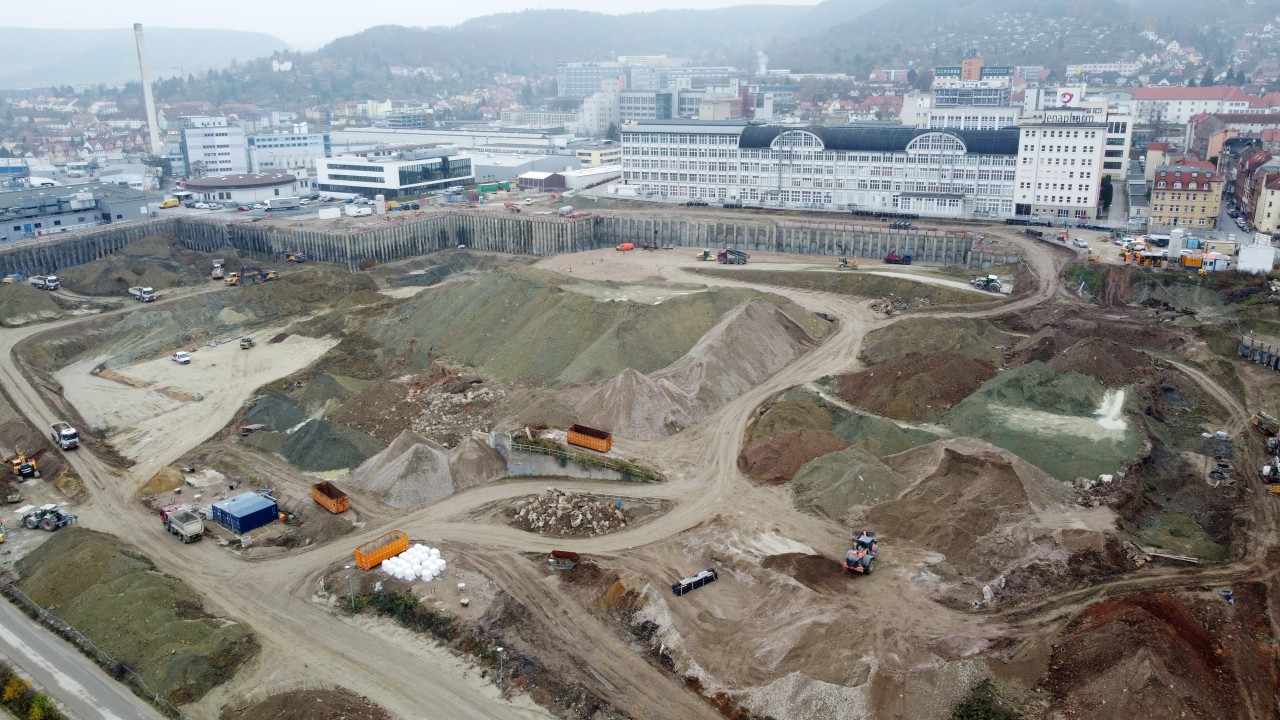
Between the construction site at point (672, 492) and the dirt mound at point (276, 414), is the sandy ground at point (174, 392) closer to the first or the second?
the construction site at point (672, 492)

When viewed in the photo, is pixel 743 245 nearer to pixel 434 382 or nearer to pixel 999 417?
pixel 434 382

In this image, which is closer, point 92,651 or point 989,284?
point 92,651

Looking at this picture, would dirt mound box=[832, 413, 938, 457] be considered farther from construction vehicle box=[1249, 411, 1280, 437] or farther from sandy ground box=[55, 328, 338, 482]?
sandy ground box=[55, 328, 338, 482]

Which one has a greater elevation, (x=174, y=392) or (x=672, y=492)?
(x=672, y=492)

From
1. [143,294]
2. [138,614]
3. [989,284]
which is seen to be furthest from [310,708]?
[143,294]

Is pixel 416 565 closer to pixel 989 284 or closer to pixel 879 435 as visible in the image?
pixel 879 435

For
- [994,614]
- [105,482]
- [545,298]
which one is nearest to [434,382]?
[545,298]

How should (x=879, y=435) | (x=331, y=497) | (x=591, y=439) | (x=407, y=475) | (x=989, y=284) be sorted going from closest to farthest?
(x=331, y=497) < (x=407, y=475) < (x=879, y=435) < (x=591, y=439) < (x=989, y=284)

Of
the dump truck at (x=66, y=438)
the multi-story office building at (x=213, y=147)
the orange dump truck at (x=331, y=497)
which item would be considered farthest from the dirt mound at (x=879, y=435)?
the multi-story office building at (x=213, y=147)
